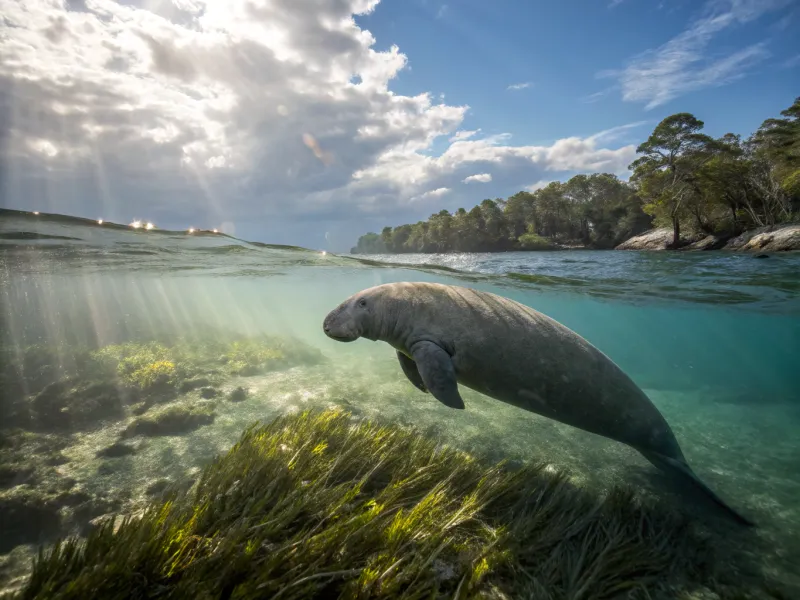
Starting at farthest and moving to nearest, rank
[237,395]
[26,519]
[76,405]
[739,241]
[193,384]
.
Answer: [739,241]
[193,384]
[237,395]
[76,405]
[26,519]

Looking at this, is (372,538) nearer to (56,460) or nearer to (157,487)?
(157,487)

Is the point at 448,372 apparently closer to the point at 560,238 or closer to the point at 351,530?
the point at 351,530

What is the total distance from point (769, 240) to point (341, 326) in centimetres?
1963

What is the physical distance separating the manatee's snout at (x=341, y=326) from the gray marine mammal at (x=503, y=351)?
11 millimetres

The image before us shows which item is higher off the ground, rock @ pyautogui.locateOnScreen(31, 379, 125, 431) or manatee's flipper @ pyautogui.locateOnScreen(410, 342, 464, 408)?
manatee's flipper @ pyautogui.locateOnScreen(410, 342, 464, 408)

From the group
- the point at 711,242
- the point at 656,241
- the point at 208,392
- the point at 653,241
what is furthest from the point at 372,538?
the point at 653,241

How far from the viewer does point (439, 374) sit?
11.6ft

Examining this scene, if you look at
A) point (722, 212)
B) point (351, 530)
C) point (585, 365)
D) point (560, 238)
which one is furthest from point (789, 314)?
point (351, 530)

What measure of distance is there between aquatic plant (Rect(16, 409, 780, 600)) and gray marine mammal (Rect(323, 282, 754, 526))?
1.06 metres

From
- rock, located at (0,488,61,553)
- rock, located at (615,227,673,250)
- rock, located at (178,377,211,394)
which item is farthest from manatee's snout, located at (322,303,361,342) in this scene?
rock, located at (615,227,673,250)

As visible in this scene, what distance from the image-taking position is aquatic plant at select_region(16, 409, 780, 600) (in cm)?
228

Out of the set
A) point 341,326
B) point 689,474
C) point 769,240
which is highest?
point 769,240

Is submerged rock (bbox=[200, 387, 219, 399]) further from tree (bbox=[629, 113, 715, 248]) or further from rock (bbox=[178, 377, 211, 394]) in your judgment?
tree (bbox=[629, 113, 715, 248])

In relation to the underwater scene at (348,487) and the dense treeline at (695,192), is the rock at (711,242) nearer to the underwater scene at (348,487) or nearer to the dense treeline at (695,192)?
the dense treeline at (695,192)
